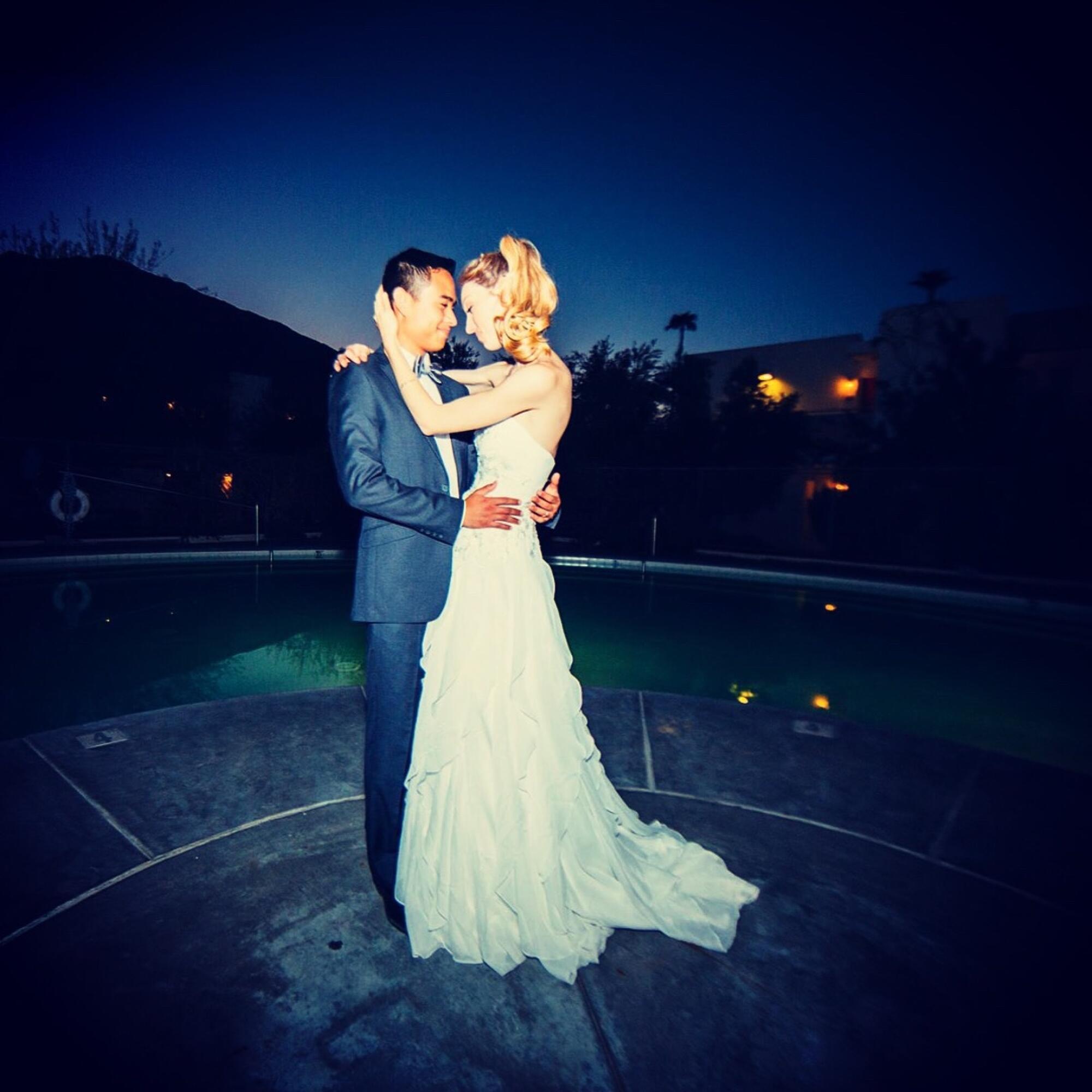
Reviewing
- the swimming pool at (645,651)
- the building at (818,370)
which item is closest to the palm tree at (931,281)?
the building at (818,370)

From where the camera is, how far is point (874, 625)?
32.7 feet

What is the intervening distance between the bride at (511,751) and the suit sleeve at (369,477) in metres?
0.15

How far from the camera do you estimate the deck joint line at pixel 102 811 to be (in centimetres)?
257

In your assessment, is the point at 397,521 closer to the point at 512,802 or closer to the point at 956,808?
the point at 512,802

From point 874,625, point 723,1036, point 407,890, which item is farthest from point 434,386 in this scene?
point 874,625

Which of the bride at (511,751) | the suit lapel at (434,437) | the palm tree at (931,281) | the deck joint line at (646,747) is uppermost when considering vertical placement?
the palm tree at (931,281)

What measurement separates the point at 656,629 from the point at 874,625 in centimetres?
353

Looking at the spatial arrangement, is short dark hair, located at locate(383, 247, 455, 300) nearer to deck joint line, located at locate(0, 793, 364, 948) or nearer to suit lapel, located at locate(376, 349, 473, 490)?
suit lapel, located at locate(376, 349, 473, 490)

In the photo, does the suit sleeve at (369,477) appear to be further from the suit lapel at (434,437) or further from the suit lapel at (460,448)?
the suit lapel at (460,448)

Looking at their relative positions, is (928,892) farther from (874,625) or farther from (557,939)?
(874,625)

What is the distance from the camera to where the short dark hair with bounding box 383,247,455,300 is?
214 centimetres

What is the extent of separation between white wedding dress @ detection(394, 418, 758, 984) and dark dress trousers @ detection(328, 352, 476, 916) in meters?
0.06

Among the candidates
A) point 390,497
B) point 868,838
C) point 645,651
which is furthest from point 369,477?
point 645,651

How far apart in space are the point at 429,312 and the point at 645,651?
6.70m
